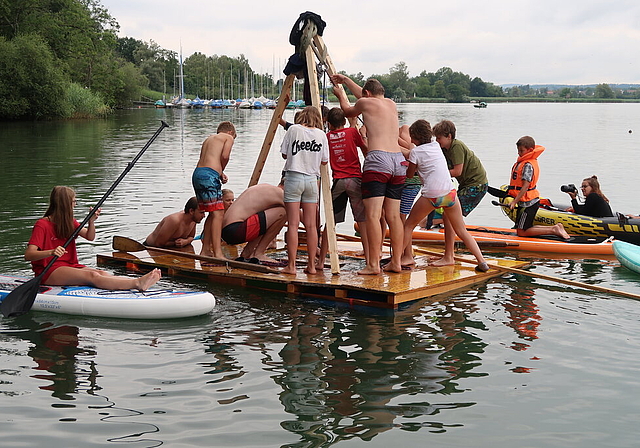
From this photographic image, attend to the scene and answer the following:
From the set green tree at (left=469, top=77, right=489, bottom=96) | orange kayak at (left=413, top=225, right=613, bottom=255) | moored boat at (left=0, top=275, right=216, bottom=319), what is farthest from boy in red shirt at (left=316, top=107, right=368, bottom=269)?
green tree at (left=469, top=77, right=489, bottom=96)

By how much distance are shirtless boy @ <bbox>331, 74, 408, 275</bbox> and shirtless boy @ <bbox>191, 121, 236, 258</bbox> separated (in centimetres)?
199

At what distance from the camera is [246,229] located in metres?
9.64

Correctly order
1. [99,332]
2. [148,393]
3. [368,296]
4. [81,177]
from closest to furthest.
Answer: [148,393] → [99,332] → [368,296] → [81,177]

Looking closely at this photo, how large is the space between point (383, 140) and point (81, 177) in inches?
564

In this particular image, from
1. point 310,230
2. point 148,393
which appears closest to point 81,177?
point 310,230

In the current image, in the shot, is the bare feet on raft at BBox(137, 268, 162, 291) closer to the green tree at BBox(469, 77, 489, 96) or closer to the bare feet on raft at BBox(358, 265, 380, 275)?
the bare feet on raft at BBox(358, 265, 380, 275)

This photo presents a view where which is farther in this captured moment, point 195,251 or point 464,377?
point 195,251

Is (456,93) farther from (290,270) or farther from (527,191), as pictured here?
(290,270)

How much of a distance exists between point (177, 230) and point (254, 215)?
5.30 feet

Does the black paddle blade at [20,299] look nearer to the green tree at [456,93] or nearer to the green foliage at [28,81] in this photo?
the green foliage at [28,81]

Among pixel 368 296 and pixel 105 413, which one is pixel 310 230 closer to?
pixel 368 296

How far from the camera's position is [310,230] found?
8797mm

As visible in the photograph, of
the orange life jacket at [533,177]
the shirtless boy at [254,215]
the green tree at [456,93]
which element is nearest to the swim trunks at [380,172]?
the shirtless boy at [254,215]

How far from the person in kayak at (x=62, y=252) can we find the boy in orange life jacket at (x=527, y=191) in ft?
21.8
